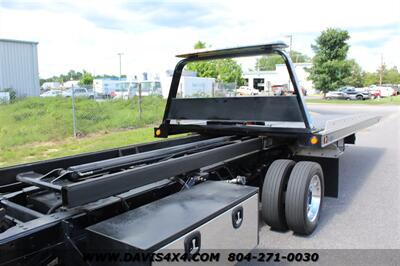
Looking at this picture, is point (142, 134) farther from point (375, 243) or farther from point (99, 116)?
point (375, 243)

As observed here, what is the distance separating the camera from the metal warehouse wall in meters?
23.9

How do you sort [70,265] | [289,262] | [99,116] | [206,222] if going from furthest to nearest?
[99,116], [289,262], [206,222], [70,265]

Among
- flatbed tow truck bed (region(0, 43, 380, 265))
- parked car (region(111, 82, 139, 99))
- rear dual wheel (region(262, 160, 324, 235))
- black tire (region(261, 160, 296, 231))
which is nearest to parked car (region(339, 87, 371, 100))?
parked car (region(111, 82, 139, 99))

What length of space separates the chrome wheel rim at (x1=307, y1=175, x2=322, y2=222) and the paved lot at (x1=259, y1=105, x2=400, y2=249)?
200 mm

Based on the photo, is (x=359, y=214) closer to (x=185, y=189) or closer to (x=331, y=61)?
(x=185, y=189)

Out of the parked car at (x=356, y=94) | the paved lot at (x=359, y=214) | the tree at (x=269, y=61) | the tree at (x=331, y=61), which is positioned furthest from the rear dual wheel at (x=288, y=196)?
the parked car at (x=356, y=94)

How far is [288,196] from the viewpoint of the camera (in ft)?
12.0

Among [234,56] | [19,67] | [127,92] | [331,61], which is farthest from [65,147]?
[331,61]

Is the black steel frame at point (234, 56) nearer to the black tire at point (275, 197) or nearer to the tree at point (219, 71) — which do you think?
the black tire at point (275, 197)

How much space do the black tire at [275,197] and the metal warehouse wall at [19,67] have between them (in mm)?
24144

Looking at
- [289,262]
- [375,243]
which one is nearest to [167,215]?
[289,262]

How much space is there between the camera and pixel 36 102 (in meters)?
15.0

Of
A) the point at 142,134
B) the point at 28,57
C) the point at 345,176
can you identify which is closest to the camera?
the point at 345,176

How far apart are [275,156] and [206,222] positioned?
286cm
